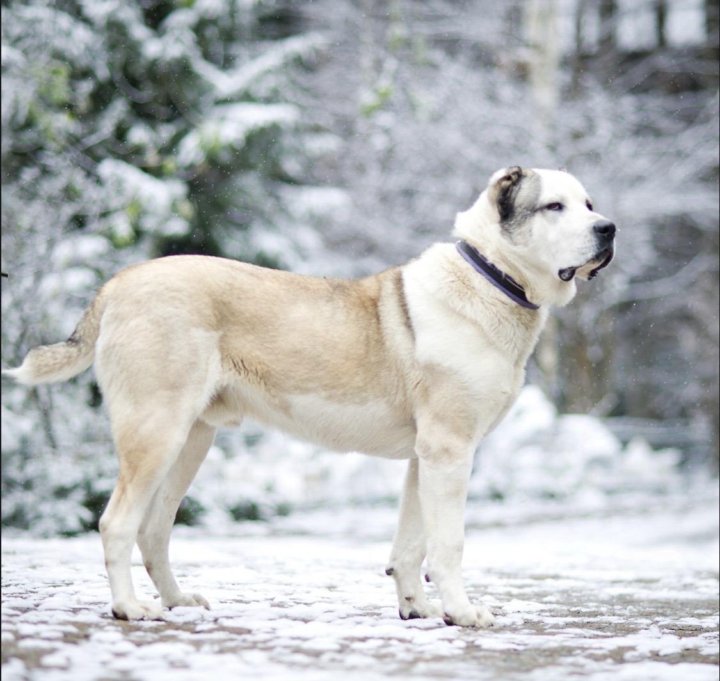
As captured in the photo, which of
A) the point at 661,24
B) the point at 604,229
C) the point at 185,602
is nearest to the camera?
the point at 185,602

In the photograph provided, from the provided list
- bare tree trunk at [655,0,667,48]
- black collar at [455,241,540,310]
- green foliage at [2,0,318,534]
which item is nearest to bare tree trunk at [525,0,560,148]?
bare tree trunk at [655,0,667,48]

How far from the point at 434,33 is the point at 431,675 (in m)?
16.5

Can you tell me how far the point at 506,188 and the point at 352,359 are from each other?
1.03 m

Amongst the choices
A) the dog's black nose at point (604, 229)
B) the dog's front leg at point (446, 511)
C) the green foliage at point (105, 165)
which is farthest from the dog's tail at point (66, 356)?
the green foliage at point (105, 165)

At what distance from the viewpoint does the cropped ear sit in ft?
16.2

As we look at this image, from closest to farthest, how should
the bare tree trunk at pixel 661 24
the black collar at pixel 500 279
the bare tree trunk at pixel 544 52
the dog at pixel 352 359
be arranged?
1. the dog at pixel 352 359
2. the black collar at pixel 500 279
3. the bare tree trunk at pixel 544 52
4. the bare tree trunk at pixel 661 24

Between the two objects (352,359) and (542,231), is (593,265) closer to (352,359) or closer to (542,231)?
(542,231)

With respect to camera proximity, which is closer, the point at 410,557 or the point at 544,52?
the point at 410,557

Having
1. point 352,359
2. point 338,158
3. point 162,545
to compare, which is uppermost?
point 338,158

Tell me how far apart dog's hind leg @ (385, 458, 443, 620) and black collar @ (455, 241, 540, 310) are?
0.82m

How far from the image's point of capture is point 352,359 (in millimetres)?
4715

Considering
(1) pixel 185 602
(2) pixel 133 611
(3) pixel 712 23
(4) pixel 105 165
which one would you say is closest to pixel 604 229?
(1) pixel 185 602

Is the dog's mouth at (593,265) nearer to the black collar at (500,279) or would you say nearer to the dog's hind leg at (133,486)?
the black collar at (500,279)

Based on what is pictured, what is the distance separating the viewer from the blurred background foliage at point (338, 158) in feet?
35.5
